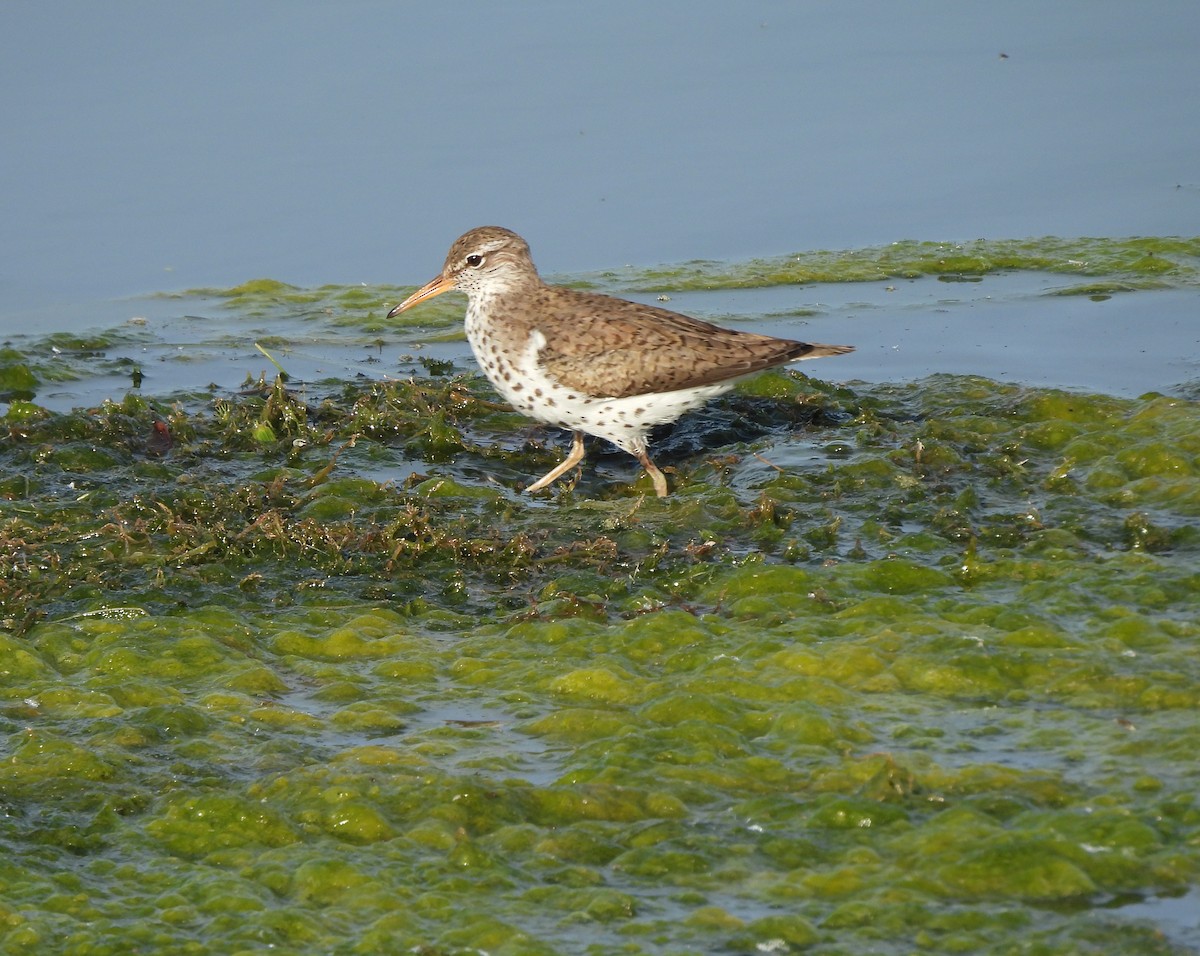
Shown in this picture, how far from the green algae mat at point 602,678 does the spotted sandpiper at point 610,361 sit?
330 millimetres

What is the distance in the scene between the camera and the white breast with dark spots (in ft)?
22.6

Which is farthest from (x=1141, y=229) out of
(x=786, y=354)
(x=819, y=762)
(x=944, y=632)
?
(x=819, y=762)

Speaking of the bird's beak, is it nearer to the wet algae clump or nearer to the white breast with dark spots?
the wet algae clump

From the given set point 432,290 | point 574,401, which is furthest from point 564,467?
point 432,290

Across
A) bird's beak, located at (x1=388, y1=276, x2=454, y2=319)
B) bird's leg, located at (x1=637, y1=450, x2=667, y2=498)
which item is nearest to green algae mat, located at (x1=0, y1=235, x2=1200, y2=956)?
bird's leg, located at (x1=637, y1=450, x2=667, y2=498)

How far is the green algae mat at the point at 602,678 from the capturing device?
12.6 ft

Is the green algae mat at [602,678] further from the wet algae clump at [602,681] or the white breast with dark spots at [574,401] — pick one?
the white breast with dark spots at [574,401]

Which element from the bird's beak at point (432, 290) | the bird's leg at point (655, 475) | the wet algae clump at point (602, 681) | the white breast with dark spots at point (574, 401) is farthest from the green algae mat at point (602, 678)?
the bird's beak at point (432, 290)

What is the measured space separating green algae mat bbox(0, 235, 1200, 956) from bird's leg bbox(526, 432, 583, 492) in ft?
0.35

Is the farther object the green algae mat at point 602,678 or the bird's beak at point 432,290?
the bird's beak at point 432,290

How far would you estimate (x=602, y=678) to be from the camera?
199 inches

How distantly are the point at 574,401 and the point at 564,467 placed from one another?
0.38m

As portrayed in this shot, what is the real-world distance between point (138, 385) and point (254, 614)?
317 cm

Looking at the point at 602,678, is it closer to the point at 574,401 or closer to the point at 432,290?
the point at 574,401
